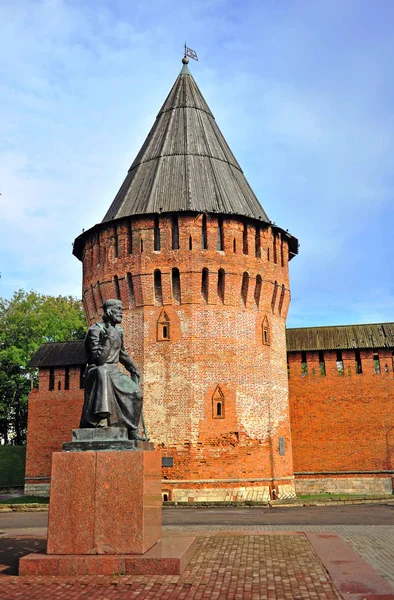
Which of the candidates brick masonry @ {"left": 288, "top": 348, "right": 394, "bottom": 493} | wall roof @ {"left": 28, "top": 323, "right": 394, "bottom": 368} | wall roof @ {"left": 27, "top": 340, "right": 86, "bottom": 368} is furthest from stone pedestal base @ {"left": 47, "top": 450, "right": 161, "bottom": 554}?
wall roof @ {"left": 27, "top": 340, "right": 86, "bottom": 368}

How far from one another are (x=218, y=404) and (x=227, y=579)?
47.7ft

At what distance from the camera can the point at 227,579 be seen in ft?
20.6

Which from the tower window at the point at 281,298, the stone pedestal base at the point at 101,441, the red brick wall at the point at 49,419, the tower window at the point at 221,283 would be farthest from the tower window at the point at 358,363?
the stone pedestal base at the point at 101,441

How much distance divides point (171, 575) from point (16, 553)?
3.24 metres

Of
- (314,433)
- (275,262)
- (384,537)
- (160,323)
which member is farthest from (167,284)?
(384,537)

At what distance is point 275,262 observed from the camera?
24.1 m

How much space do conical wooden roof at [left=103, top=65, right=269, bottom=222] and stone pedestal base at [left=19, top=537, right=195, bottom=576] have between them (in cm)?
1677

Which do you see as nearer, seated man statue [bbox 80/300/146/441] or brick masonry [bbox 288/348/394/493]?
seated man statue [bbox 80/300/146/441]

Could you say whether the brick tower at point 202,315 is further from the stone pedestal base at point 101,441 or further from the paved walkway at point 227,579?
the stone pedestal base at point 101,441

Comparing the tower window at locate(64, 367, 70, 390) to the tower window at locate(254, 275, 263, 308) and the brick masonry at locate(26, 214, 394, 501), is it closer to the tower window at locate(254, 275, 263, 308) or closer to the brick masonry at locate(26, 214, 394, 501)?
the brick masonry at locate(26, 214, 394, 501)

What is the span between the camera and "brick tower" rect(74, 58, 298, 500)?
2048cm

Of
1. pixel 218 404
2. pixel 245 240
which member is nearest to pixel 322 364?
pixel 218 404

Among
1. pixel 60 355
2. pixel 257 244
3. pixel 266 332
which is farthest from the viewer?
pixel 60 355

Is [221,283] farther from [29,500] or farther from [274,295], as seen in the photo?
[29,500]
